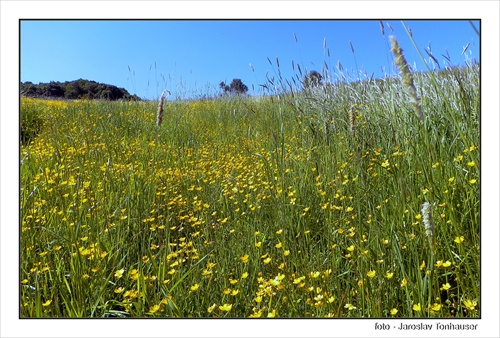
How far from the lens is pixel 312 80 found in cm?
296

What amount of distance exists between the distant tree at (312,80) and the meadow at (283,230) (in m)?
0.07

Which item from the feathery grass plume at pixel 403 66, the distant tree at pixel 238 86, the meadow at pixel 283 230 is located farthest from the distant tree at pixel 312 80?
the feathery grass plume at pixel 403 66

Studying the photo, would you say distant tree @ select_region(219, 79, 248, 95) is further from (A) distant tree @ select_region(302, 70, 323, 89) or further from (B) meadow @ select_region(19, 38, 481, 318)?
(A) distant tree @ select_region(302, 70, 323, 89)

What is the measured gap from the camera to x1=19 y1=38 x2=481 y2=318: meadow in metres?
1.38

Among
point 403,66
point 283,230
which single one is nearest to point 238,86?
point 283,230

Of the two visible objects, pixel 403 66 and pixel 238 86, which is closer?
pixel 403 66

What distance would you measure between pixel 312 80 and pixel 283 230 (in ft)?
5.14

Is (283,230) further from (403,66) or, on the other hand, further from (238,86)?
(238,86)

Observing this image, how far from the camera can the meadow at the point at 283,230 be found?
138 cm

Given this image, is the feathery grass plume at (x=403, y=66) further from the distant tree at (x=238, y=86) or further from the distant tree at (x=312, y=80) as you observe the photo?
the distant tree at (x=312, y=80)
